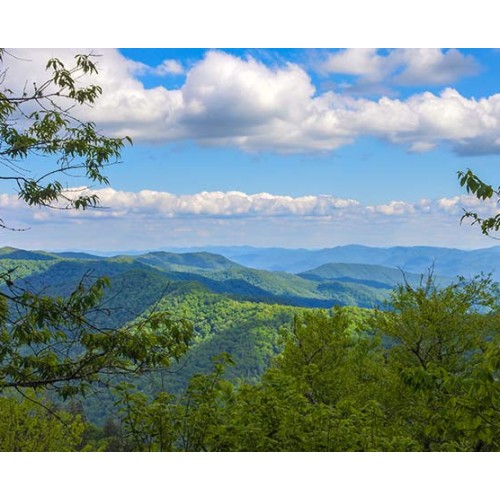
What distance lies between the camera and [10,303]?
6805mm

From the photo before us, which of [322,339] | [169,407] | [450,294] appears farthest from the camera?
[322,339]

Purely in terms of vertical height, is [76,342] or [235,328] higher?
[76,342]

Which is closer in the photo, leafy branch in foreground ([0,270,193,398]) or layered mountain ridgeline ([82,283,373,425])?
leafy branch in foreground ([0,270,193,398])

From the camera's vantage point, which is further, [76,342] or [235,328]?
[235,328]

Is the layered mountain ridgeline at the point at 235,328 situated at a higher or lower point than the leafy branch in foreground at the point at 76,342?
lower

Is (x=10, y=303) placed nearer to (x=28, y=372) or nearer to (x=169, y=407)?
(x=28, y=372)

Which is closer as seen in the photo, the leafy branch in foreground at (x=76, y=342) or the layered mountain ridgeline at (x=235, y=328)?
the leafy branch in foreground at (x=76, y=342)

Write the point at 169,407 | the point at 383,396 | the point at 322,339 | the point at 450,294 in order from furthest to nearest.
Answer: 1. the point at 322,339
2. the point at 450,294
3. the point at 383,396
4. the point at 169,407

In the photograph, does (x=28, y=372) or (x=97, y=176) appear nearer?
(x=28, y=372)

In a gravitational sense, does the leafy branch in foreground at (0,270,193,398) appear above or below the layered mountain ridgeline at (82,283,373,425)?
above
